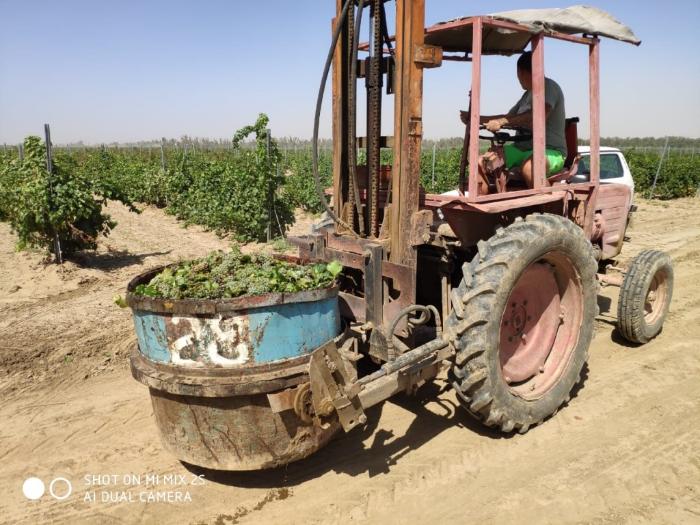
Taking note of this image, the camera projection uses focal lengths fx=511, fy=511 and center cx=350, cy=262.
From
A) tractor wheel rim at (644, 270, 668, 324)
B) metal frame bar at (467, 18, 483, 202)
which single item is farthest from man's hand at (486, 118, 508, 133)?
tractor wheel rim at (644, 270, 668, 324)

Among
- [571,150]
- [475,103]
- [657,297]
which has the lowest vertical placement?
[657,297]

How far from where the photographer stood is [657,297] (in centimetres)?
546

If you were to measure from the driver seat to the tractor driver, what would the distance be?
0.46 feet

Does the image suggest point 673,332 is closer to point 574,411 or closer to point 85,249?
point 574,411

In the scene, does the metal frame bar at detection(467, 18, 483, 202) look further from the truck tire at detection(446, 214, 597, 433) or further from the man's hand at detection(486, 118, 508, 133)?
the man's hand at detection(486, 118, 508, 133)

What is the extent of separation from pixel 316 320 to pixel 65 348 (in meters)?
3.80

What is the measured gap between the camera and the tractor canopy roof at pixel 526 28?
141 inches

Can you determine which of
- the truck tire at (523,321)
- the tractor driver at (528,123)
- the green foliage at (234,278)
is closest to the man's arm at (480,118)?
the tractor driver at (528,123)

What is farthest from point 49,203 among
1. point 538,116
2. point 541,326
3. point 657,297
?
point 657,297

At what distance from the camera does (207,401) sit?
9.15 ft

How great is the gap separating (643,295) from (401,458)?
10.1 ft

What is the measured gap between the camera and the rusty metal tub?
2.72 metres

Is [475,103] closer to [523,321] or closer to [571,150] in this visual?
[523,321]

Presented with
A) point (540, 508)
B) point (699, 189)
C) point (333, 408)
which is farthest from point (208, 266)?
point (699, 189)
